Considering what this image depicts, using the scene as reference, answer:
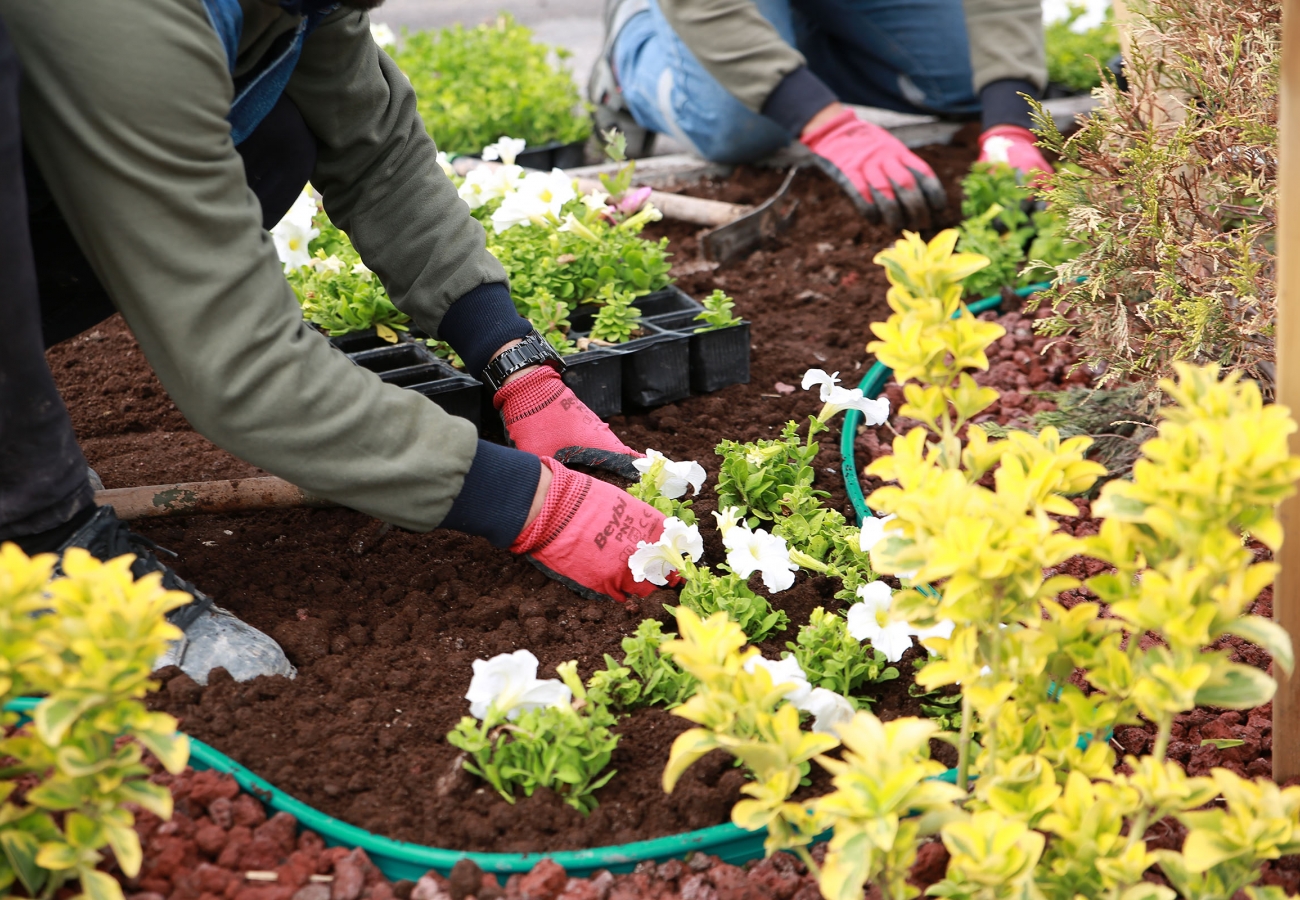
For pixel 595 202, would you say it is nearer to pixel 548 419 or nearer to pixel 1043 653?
pixel 548 419

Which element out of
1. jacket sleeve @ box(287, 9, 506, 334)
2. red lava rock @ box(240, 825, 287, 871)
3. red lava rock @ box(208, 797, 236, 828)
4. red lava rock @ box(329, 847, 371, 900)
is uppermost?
jacket sleeve @ box(287, 9, 506, 334)

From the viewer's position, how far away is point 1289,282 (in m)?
1.20

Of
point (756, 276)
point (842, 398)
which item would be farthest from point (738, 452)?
point (756, 276)

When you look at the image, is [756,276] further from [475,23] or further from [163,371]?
[475,23]

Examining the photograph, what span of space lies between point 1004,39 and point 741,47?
2.97 ft

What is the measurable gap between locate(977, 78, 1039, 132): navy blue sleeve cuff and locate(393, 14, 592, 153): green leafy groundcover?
1515mm

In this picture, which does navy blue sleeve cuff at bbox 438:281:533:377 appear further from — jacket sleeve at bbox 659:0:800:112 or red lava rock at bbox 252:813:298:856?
jacket sleeve at bbox 659:0:800:112

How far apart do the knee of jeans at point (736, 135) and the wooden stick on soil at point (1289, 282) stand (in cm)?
280

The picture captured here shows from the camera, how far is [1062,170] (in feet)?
7.27

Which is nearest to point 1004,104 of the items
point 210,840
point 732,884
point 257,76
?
point 257,76

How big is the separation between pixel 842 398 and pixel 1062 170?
720 millimetres

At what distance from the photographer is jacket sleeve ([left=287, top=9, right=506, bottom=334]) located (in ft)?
6.93

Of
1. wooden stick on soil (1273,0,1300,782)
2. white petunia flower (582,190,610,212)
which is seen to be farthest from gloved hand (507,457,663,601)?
white petunia flower (582,190,610,212)

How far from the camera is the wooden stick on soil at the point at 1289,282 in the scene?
1.18 m
